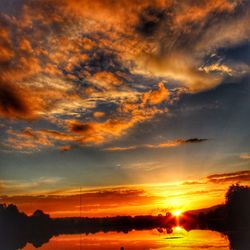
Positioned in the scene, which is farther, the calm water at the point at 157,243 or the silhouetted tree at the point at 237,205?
the silhouetted tree at the point at 237,205

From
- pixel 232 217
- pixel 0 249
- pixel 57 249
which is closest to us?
pixel 57 249

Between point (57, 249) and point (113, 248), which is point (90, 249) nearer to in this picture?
point (113, 248)

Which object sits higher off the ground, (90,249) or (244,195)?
(244,195)

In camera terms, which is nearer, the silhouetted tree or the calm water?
the calm water

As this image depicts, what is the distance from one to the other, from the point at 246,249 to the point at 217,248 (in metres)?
4.89

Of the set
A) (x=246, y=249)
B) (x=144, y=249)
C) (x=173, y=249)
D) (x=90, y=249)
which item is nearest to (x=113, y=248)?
(x=90, y=249)

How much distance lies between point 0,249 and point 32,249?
11.8 meters

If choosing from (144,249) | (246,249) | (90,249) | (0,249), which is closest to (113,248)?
(90,249)

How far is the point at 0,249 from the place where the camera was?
9456 cm

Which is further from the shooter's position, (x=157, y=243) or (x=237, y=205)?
(x=237, y=205)

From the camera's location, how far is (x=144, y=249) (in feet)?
213

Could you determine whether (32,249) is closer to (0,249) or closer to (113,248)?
(0,249)

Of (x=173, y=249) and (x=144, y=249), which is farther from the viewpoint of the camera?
(x=144, y=249)

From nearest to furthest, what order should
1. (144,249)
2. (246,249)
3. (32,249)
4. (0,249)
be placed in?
(246,249) → (144,249) → (32,249) → (0,249)
